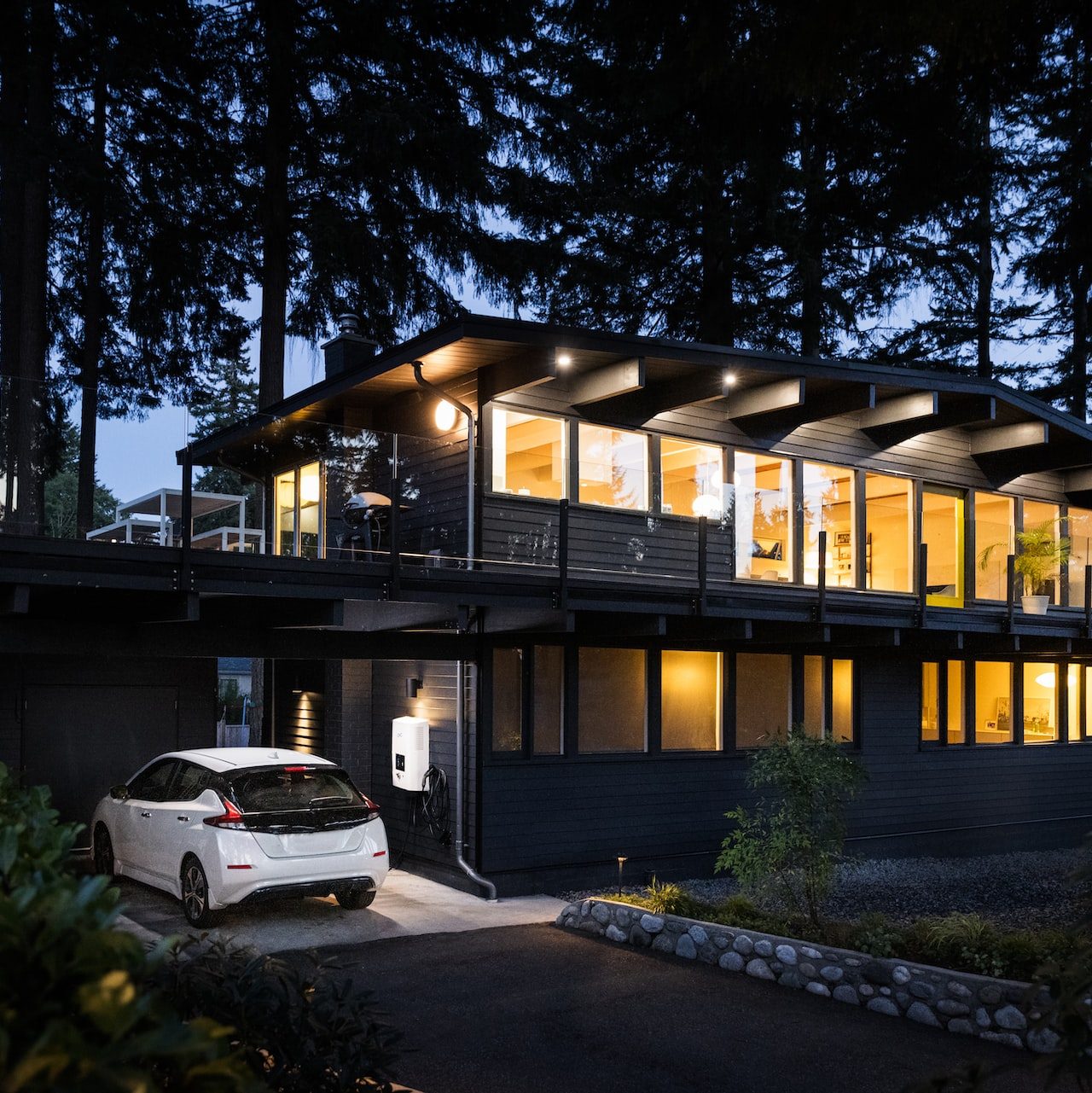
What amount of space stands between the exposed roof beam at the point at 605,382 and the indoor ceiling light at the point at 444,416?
4.13 feet

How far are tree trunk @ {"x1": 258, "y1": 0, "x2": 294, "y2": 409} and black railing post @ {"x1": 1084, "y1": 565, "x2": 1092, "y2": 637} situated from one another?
512 inches

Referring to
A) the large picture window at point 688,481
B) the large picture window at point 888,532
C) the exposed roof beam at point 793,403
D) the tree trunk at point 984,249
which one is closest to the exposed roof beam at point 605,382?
the large picture window at point 688,481

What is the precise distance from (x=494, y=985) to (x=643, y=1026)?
1.40 m

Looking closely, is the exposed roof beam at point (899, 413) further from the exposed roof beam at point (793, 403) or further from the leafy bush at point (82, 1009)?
the leafy bush at point (82, 1009)

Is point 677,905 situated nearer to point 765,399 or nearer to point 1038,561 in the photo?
point 765,399

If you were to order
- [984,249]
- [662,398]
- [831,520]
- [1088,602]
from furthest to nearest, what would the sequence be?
[984,249]
[1088,602]
[831,520]
[662,398]

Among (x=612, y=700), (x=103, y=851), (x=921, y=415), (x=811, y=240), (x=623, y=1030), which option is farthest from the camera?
(x=811, y=240)

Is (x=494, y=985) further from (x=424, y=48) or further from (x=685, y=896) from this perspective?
(x=424, y=48)

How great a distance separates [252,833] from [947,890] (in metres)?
8.00

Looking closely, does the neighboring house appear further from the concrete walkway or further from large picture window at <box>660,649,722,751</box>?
the concrete walkway

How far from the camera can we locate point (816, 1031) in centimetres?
715

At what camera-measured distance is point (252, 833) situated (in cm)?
928

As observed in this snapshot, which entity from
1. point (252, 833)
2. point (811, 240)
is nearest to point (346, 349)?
point (252, 833)

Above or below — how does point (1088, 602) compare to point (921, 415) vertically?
below
